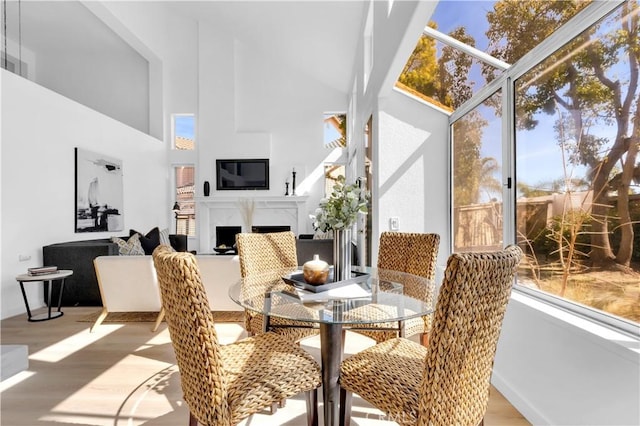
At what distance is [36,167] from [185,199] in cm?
355

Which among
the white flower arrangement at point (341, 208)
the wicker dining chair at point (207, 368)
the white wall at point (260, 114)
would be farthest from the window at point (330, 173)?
the wicker dining chair at point (207, 368)

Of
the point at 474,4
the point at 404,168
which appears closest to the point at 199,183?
the point at 404,168

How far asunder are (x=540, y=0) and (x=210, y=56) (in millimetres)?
7002

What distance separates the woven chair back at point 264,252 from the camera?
2311mm

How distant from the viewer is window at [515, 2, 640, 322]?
4.32 ft

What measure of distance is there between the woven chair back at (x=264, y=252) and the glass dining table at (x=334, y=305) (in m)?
0.37

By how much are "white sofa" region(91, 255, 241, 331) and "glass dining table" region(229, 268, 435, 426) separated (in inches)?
53.6

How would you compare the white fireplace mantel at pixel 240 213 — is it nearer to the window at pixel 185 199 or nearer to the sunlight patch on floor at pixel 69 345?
the window at pixel 185 199

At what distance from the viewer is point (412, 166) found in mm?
3139

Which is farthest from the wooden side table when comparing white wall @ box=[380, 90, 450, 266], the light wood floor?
white wall @ box=[380, 90, 450, 266]

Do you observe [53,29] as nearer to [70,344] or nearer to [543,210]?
A: [70,344]

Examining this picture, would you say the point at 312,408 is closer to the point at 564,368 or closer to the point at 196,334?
the point at 196,334

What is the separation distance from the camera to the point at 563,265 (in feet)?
5.58

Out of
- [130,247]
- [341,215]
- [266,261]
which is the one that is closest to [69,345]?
[130,247]
